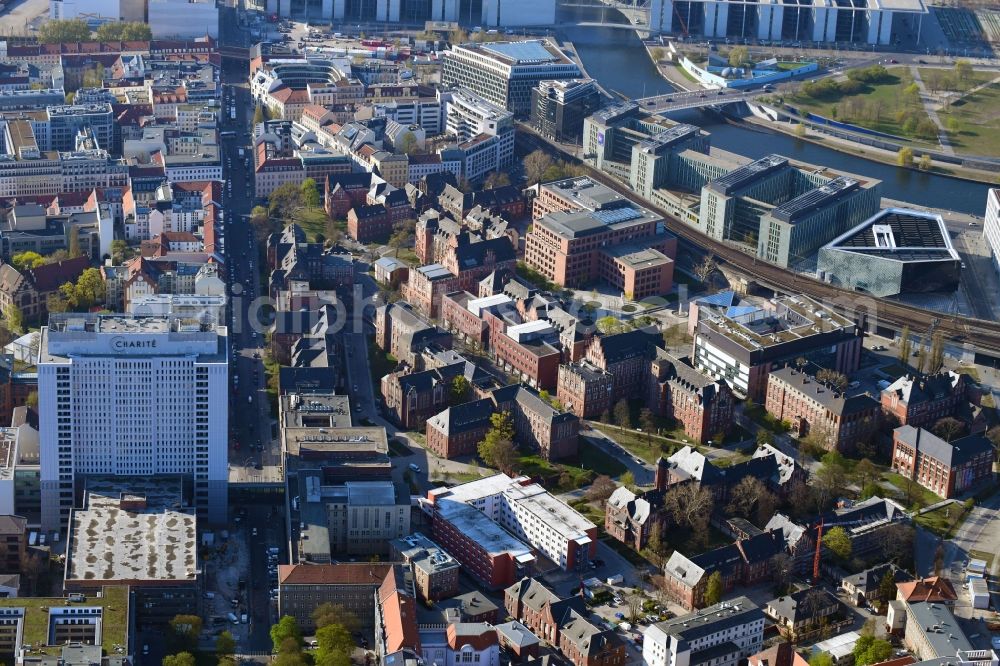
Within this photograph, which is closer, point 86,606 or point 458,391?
point 86,606

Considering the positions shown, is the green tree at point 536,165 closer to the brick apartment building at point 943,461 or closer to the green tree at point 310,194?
the green tree at point 310,194

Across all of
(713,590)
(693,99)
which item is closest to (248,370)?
(713,590)

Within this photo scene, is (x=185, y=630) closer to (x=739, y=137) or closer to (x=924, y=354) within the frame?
Answer: (x=924, y=354)

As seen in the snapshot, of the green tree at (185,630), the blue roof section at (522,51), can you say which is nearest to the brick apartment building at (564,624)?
the green tree at (185,630)

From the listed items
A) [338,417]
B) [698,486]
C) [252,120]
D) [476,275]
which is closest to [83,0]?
[252,120]

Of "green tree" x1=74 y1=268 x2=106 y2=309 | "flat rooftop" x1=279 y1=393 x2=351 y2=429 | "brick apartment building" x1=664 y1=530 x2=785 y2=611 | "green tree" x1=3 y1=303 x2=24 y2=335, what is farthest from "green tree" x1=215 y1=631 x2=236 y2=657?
"green tree" x1=74 y1=268 x2=106 y2=309

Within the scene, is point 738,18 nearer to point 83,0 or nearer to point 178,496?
point 83,0

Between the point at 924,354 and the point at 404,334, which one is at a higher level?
the point at 404,334
